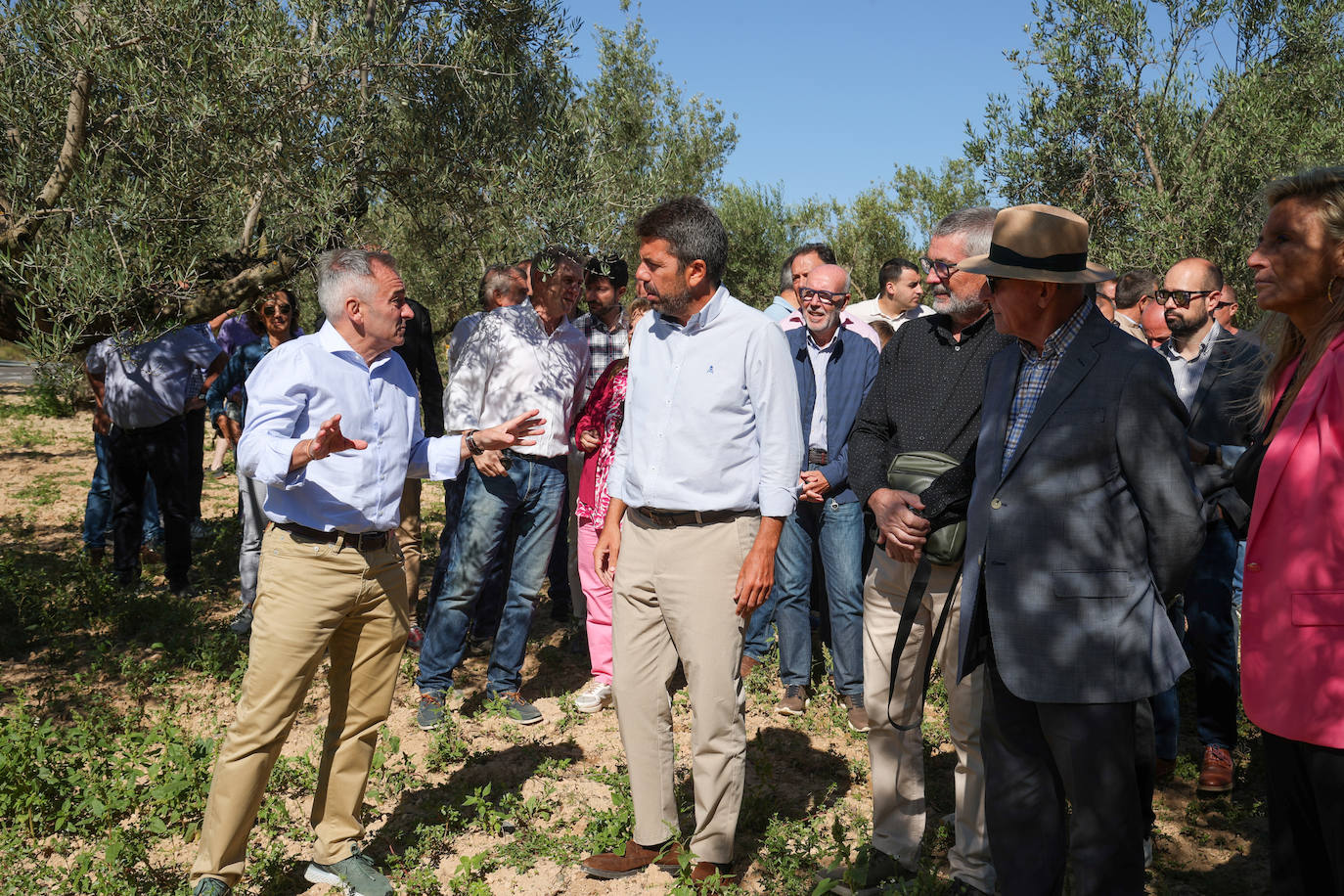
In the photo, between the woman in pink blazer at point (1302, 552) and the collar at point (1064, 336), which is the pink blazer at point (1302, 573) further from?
the collar at point (1064, 336)

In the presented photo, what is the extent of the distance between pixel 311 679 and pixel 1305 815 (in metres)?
3.20

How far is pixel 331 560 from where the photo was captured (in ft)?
11.7

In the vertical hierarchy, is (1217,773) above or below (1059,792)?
below

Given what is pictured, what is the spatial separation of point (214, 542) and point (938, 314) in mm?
7903

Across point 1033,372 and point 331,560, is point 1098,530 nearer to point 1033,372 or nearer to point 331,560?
point 1033,372

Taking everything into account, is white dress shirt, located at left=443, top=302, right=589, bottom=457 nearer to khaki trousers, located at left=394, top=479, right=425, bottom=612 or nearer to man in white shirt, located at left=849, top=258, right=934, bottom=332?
khaki trousers, located at left=394, top=479, right=425, bottom=612

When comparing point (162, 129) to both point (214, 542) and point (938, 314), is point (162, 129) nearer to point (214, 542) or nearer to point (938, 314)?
point (938, 314)

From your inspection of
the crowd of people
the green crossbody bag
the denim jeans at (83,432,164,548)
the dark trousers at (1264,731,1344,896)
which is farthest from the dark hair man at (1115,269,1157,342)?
the denim jeans at (83,432,164,548)

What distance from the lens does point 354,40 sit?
5.04m

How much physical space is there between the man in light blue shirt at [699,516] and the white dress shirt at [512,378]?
6.17ft

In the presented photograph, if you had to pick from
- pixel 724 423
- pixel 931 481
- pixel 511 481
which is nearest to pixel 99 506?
pixel 511 481

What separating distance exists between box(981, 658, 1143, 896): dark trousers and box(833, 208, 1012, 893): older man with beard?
56cm

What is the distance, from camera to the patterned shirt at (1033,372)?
2.94 metres

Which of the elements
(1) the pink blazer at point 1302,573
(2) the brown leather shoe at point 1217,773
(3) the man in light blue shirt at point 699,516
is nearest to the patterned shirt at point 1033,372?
(1) the pink blazer at point 1302,573
